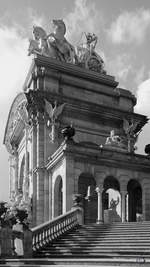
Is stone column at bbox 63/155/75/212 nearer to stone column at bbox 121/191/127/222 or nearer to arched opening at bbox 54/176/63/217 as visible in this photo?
arched opening at bbox 54/176/63/217

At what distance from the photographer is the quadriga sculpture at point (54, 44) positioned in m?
43.5

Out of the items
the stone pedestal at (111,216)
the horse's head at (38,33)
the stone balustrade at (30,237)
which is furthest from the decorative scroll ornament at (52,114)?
the stone balustrade at (30,237)

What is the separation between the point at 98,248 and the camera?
20.5 m

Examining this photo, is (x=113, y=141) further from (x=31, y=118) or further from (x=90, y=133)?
(x=31, y=118)

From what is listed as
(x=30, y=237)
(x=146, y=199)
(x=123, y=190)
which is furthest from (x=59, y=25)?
(x=30, y=237)

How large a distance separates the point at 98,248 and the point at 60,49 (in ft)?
87.7

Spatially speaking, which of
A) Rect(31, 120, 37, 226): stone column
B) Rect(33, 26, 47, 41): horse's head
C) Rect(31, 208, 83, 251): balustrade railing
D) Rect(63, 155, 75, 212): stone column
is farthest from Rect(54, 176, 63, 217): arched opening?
Rect(33, 26, 47, 41): horse's head

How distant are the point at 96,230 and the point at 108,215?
8029mm

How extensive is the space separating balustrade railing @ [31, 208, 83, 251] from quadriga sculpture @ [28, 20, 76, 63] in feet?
64.8

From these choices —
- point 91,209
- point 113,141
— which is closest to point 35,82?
point 113,141

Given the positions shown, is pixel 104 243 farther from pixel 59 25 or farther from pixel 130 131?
pixel 59 25

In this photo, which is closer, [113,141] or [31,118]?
[113,141]

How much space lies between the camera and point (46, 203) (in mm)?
36438

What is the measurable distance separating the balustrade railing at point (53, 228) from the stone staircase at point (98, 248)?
0.29 metres
